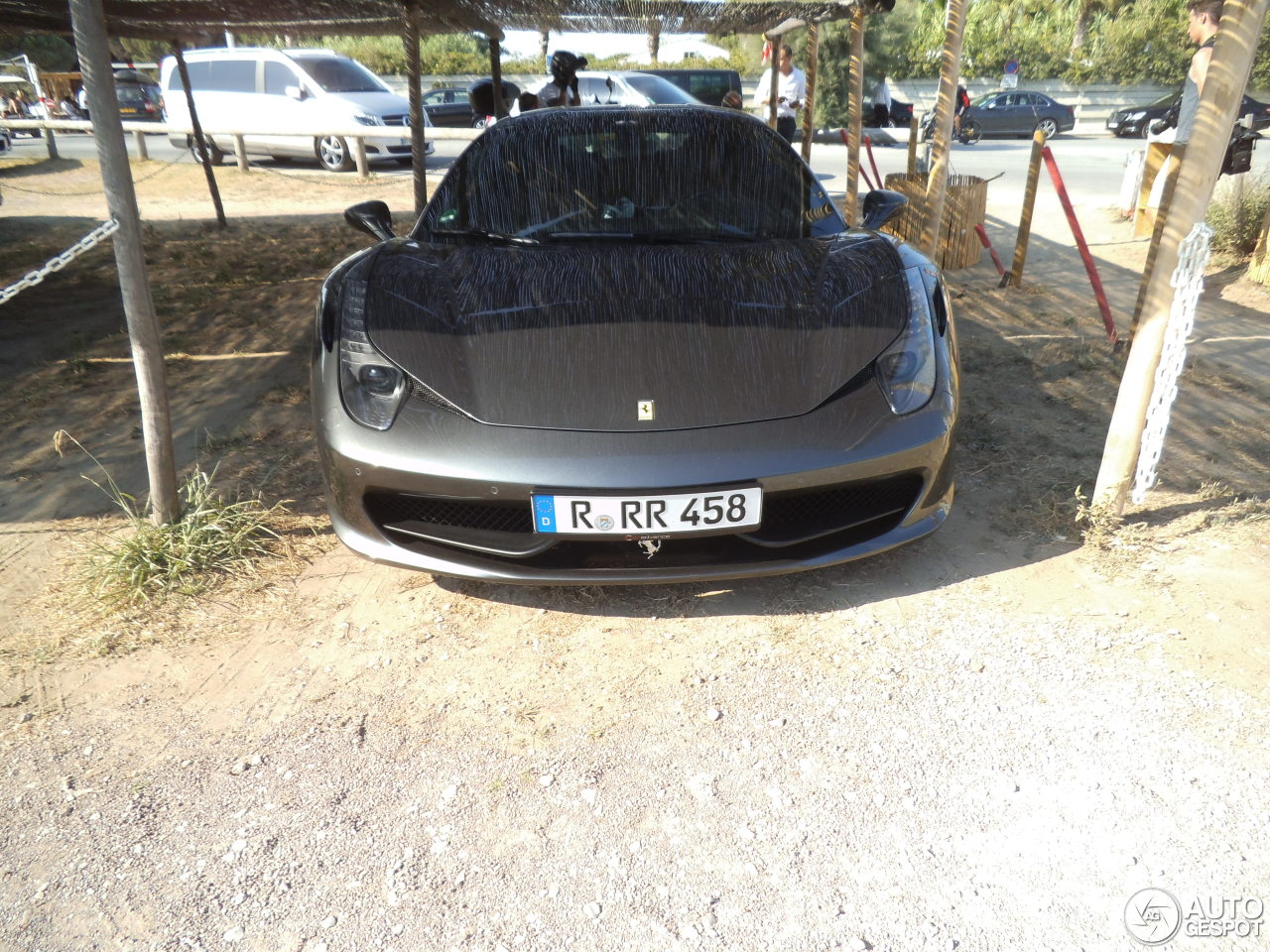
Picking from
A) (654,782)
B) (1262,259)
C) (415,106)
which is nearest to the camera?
Answer: (654,782)

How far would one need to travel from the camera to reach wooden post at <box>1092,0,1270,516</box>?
252 centimetres

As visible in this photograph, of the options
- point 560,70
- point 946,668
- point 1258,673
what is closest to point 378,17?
point 560,70

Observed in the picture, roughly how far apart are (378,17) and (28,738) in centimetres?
579

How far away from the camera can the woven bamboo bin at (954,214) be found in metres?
6.85

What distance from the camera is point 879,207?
3.39 m

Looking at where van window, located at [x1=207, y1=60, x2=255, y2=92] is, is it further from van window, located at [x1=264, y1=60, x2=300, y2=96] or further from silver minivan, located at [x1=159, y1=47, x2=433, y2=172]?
van window, located at [x1=264, y1=60, x2=300, y2=96]

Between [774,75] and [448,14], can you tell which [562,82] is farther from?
[774,75]

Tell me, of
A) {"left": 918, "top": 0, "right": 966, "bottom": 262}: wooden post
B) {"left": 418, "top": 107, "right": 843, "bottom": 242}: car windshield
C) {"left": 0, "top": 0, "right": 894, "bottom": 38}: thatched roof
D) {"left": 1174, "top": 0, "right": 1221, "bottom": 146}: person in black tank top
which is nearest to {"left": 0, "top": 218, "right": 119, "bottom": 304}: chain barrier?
{"left": 418, "top": 107, "right": 843, "bottom": 242}: car windshield

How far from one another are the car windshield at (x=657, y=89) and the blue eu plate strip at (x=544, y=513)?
15.3 meters

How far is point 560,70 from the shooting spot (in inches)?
265

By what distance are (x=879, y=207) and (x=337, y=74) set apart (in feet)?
44.6

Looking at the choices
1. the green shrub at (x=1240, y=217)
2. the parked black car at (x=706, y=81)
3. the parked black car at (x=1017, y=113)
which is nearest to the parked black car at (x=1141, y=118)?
the parked black car at (x=1017, y=113)

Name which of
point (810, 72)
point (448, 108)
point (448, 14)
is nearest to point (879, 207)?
point (448, 14)

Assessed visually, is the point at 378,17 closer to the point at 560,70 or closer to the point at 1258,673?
the point at 560,70
